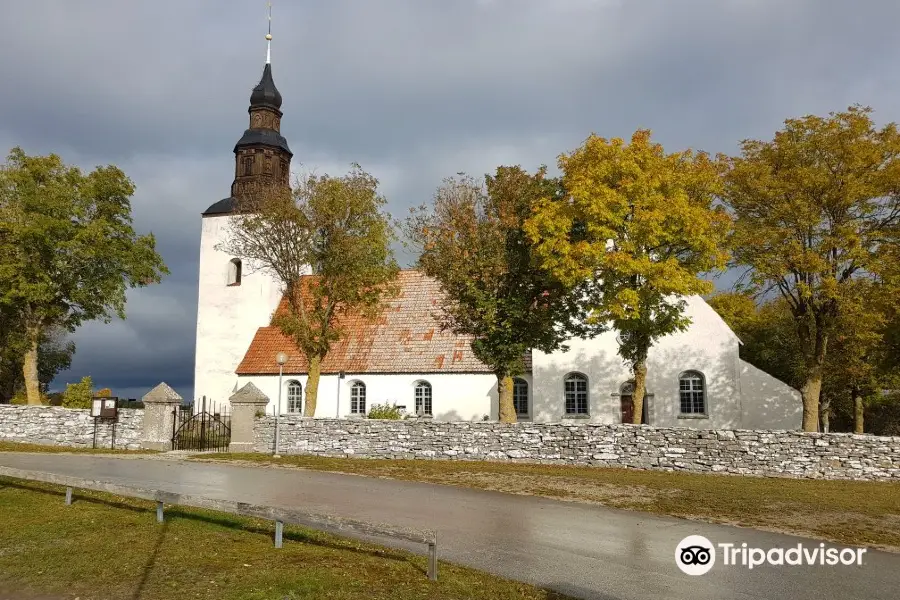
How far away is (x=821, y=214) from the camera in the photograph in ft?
75.2

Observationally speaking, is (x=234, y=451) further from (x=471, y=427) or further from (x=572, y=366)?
(x=572, y=366)

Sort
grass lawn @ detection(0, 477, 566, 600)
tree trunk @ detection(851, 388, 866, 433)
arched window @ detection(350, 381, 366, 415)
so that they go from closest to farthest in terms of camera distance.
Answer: grass lawn @ detection(0, 477, 566, 600)
arched window @ detection(350, 381, 366, 415)
tree trunk @ detection(851, 388, 866, 433)

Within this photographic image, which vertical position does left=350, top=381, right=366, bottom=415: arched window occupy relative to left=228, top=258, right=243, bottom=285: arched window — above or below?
below

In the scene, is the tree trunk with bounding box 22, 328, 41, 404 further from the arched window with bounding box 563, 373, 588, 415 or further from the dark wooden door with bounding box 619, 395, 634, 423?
the dark wooden door with bounding box 619, 395, 634, 423

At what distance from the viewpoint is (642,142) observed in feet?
73.5

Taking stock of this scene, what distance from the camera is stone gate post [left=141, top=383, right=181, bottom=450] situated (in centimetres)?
2347

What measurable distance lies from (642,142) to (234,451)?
1692 cm

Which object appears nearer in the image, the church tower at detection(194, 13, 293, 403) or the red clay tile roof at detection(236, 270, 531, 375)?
the red clay tile roof at detection(236, 270, 531, 375)

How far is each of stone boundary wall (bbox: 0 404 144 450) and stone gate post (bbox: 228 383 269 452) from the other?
3737mm

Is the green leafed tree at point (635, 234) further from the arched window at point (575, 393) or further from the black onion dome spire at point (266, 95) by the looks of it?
the black onion dome spire at point (266, 95)

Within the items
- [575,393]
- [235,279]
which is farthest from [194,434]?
[575,393]

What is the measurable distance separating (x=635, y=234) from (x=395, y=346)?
15.0m

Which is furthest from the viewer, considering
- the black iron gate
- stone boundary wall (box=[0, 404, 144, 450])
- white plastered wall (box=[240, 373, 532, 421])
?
white plastered wall (box=[240, 373, 532, 421])

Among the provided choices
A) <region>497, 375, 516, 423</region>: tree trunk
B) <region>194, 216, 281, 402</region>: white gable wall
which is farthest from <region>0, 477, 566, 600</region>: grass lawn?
<region>194, 216, 281, 402</region>: white gable wall
